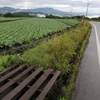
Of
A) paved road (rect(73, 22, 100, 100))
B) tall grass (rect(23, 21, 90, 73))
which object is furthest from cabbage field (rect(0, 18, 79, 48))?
paved road (rect(73, 22, 100, 100))

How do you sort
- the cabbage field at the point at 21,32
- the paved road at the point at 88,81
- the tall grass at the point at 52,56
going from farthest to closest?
the cabbage field at the point at 21,32
the tall grass at the point at 52,56
the paved road at the point at 88,81

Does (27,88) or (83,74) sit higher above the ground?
(27,88)

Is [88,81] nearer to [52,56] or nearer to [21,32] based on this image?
[52,56]

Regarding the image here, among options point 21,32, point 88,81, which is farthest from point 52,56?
point 21,32

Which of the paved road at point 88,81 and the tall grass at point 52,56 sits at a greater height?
the tall grass at point 52,56

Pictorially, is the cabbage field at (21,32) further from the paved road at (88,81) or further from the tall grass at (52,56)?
the paved road at (88,81)

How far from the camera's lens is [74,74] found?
6047 millimetres

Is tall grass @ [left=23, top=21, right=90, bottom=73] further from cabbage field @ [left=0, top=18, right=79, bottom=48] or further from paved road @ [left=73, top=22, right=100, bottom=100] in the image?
cabbage field @ [left=0, top=18, right=79, bottom=48]

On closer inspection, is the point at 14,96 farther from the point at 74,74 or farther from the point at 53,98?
the point at 74,74

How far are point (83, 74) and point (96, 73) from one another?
508mm

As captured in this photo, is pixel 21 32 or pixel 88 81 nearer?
pixel 88 81

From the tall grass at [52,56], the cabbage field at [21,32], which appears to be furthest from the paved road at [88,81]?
the cabbage field at [21,32]

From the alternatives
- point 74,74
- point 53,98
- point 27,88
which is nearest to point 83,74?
point 74,74

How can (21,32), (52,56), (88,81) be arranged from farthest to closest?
(21,32) < (52,56) < (88,81)
